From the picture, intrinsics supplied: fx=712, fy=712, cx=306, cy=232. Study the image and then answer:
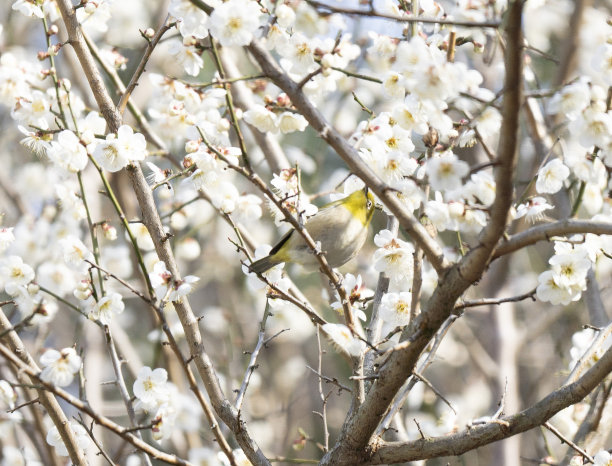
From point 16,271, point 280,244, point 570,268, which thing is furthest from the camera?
point 280,244

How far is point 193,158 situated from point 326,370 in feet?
19.2

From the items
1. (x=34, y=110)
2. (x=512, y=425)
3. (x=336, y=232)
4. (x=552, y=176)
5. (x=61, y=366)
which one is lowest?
(x=512, y=425)

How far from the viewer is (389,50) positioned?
8.54ft

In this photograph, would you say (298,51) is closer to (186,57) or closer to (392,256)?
(186,57)

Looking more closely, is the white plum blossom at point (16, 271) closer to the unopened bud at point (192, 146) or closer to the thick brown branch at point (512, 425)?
the unopened bud at point (192, 146)

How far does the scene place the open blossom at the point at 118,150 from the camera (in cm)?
233

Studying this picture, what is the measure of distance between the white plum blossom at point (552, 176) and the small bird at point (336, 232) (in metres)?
0.80

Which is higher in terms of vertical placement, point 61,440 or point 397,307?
point 397,307

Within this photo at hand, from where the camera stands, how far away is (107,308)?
243 centimetres

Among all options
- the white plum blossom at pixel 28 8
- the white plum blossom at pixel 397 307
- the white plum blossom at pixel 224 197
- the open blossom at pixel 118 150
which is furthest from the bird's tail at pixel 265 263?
the white plum blossom at pixel 28 8

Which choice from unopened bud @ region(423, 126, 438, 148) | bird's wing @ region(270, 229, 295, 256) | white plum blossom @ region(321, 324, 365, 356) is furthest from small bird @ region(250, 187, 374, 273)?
white plum blossom @ region(321, 324, 365, 356)

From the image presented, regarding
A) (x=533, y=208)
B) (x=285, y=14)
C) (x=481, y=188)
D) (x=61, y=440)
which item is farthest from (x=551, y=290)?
(x=61, y=440)

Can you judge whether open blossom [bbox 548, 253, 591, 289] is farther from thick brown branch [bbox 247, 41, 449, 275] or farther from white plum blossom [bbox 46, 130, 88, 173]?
white plum blossom [bbox 46, 130, 88, 173]

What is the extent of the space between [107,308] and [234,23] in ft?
3.53
